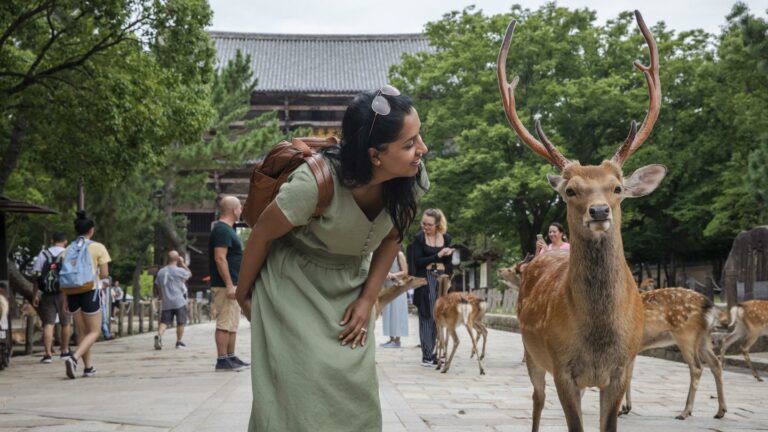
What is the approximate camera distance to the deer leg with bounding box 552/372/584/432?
424cm

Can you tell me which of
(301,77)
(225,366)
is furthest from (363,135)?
(301,77)

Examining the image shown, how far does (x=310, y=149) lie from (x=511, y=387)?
19.1 ft

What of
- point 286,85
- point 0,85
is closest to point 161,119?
point 0,85

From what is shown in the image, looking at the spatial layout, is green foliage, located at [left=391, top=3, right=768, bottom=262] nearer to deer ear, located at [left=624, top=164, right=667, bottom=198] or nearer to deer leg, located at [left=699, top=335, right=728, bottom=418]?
deer leg, located at [left=699, top=335, right=728, bottom=418]

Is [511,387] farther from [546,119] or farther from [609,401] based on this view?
[546,119]

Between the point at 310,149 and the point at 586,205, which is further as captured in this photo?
the point at 586,205

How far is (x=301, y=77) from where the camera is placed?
1817 inches

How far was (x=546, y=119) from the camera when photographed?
2759 cm

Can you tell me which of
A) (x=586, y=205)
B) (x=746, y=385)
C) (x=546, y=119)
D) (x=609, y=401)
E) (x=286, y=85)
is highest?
(x=286, y=85)

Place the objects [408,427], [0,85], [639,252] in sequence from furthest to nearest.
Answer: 1. [639,252]
2. [0,85]
3. [408,427]

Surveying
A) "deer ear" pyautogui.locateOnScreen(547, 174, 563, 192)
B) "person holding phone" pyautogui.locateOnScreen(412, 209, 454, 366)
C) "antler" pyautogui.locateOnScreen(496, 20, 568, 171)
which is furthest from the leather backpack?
"person holding phone" pyautogui.locateOnScreen(412, 209, 454, 366)

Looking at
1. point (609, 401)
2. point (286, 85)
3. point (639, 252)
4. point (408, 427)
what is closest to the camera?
point (609, 401)

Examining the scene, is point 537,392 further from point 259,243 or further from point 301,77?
point 301,77

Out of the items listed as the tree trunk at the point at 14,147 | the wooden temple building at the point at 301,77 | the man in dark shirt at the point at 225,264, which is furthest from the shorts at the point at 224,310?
the wooden temple building at the point at 301,77
